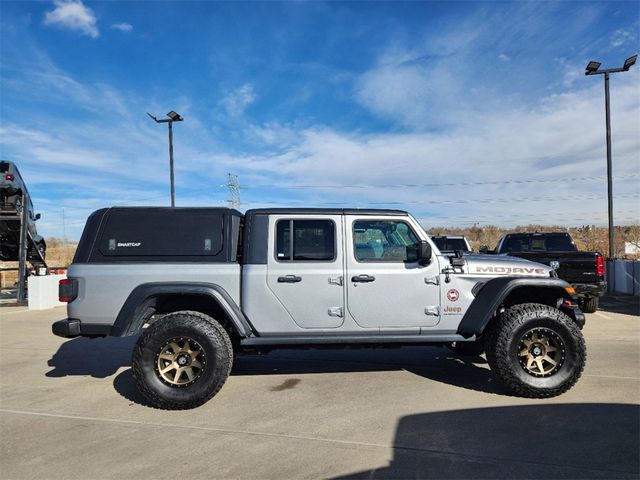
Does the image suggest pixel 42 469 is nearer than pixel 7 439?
Yes

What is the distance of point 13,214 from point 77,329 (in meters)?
10.6

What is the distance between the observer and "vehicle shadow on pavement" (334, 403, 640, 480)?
316 cm

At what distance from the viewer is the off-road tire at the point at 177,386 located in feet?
14.6

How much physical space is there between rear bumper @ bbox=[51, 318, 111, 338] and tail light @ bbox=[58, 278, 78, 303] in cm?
24

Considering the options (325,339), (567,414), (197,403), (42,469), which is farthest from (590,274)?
(42,469)

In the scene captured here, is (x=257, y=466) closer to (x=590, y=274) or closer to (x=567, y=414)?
(x=567, y=414)

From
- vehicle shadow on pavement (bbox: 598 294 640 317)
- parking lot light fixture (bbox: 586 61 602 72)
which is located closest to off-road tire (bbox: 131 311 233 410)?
vehicle shadow on pavement (bbox: 598 294 640 317)

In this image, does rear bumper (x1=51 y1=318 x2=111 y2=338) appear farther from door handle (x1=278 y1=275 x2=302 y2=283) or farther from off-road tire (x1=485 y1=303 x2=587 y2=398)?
off-road tire (x1=485 y1=303 x2=587 y2=398)

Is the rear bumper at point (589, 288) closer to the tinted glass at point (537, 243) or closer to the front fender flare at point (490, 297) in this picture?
the tinted glass at point (537, 243)

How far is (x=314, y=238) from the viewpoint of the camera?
16.1ft

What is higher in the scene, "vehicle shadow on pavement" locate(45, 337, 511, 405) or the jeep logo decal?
the jeep logo decal

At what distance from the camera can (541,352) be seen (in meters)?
4.73

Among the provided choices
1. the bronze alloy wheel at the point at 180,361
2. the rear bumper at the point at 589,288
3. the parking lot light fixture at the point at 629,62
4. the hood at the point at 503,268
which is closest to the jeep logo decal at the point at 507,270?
the hood at the point at 503,268

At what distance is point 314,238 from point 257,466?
7.67ft
